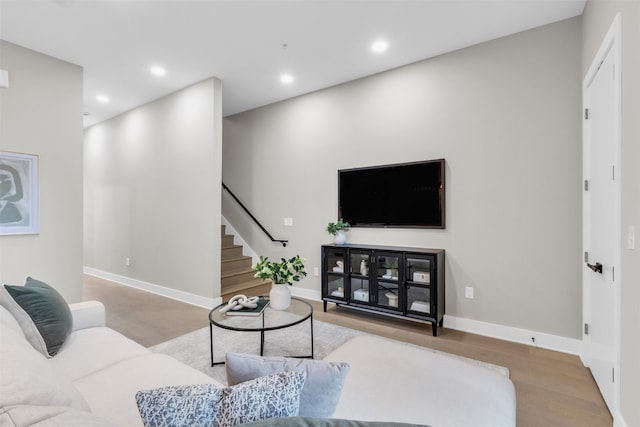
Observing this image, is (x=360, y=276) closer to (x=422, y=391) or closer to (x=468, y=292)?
(x=468, y=292)

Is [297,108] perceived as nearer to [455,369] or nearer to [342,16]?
[342,16]

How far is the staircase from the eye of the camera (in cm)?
Answer: 446

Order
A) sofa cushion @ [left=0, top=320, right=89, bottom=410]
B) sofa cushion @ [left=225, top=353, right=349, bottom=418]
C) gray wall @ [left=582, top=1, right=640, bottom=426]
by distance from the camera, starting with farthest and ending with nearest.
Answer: gray wall @ [left=582, top=1, right=640, bottom=426]
sofa cushion @ [left=225, top=353, right=349, bottom=418]
sofa cushion @ [left=0, top=320, right=89, bottom=410]

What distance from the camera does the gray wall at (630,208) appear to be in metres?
1.55

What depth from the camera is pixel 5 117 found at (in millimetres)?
3109

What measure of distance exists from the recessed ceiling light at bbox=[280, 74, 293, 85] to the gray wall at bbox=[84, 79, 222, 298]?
0.91 meters

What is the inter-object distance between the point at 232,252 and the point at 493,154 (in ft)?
13.2

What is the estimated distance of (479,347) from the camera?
9.41 ft

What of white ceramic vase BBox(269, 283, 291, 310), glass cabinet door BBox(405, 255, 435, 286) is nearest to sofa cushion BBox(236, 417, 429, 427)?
white ceramic vase BBox(269, 283, 291, 310)

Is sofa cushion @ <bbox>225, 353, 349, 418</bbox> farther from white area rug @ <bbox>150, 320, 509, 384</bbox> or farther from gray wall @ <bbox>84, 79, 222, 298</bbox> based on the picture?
gray wall @ <bbox>84, 79, 222, 298</bbox>

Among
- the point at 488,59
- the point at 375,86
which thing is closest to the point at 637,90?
the point at 488,59

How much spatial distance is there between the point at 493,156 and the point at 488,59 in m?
1.03

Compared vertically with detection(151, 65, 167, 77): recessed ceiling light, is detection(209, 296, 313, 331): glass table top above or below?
below

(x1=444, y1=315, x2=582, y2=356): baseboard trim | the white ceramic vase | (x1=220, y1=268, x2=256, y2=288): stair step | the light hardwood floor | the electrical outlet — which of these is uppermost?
the white ceramic vase
